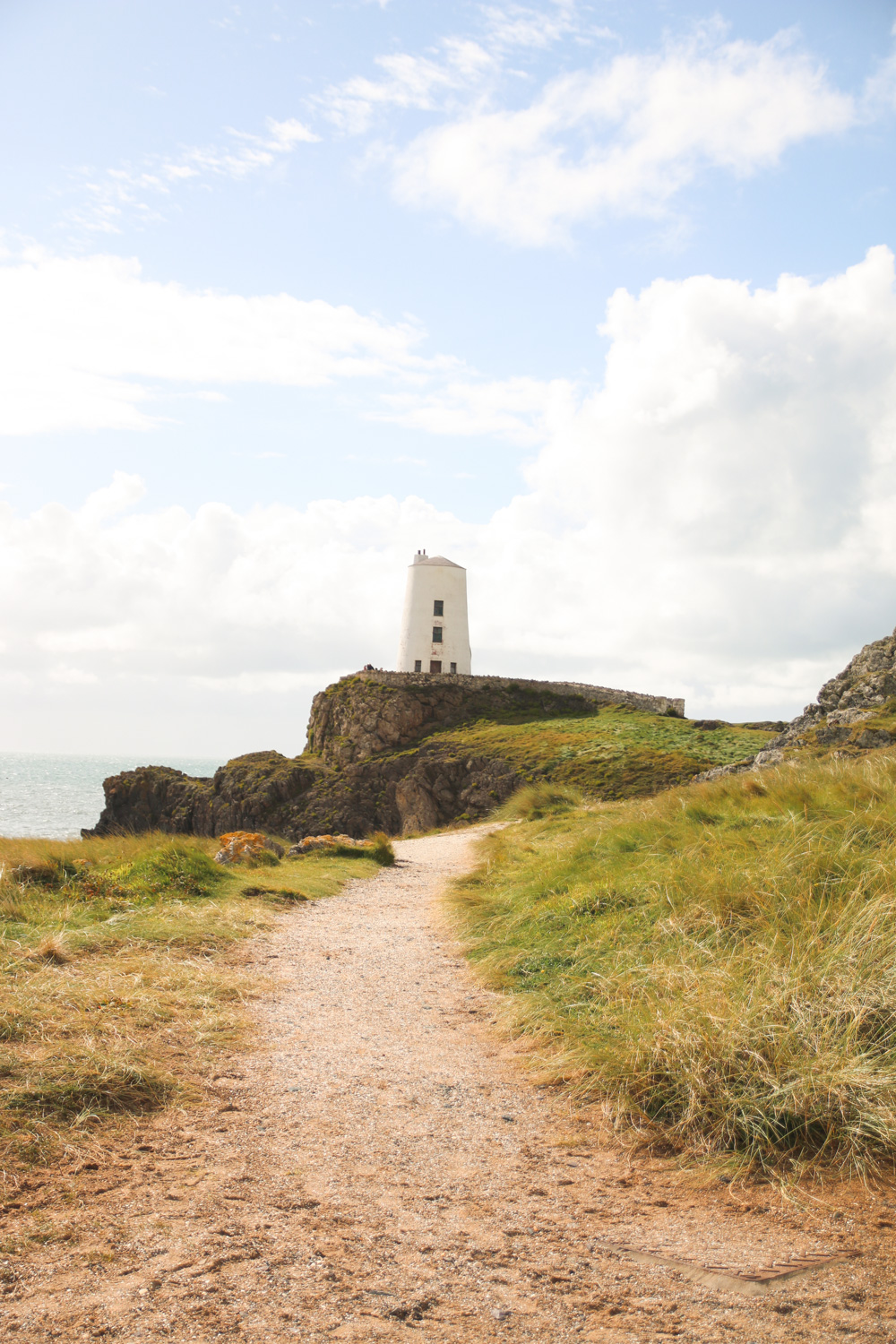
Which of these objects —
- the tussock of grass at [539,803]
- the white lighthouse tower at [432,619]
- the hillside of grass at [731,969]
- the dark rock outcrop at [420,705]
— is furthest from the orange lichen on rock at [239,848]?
the white lighthouse tower at [432,619]

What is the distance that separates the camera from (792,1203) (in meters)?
3.45

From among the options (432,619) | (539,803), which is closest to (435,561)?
(432,619)

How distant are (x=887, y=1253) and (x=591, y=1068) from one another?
1914 millimetres

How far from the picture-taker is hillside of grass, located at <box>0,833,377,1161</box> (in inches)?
163

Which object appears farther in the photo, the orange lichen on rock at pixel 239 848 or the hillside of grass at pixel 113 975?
the orange lichen on rock at pixel 239 848

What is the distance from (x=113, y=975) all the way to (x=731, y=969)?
14.9 feet

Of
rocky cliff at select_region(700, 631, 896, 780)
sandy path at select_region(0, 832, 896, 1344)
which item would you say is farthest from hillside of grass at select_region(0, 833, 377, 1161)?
rocky cliff at select_region(700, 631, 896, 780)

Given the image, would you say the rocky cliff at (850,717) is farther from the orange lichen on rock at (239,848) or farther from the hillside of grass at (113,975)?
the hillside of grass at (113,975)

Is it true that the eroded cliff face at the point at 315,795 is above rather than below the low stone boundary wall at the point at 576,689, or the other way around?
below

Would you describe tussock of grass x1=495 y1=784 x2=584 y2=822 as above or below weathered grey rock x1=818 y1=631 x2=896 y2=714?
below

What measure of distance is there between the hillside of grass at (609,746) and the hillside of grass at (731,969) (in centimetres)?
1990

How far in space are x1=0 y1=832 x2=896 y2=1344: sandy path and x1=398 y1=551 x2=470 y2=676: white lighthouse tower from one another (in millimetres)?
50153

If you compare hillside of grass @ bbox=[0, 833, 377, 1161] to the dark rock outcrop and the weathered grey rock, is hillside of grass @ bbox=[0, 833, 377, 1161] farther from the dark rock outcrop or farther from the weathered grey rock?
the dark rock outcrop

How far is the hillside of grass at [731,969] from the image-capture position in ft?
12.9
